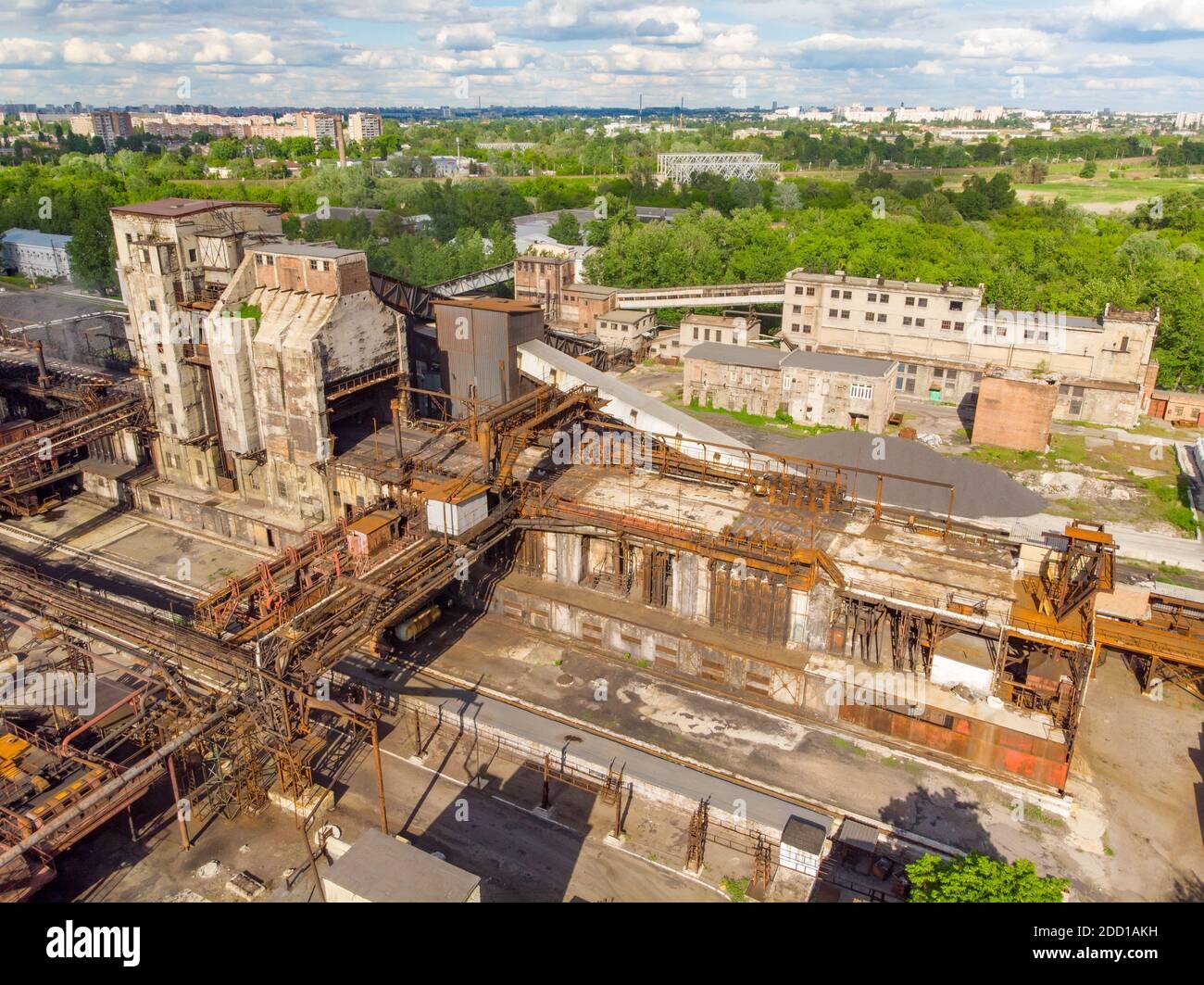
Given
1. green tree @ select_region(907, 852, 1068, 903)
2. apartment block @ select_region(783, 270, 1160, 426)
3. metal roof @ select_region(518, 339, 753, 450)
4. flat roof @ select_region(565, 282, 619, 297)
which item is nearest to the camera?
green tree @ select_region(907, 852, 1068, 903)

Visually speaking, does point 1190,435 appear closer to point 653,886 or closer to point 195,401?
point 653,886

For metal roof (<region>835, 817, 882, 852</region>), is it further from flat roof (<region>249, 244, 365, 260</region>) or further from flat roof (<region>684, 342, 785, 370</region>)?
flat roof (<region>684, 342, 785, 370</region>)

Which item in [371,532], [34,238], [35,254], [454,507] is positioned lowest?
[371,532]

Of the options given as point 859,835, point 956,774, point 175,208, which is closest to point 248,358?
point 175,208

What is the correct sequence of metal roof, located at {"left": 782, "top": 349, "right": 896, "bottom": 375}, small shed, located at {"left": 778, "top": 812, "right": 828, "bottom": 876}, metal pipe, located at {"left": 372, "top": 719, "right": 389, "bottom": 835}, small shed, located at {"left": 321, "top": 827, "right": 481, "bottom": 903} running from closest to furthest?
1. small shed, located at {"left": 321, "top": 827, "right": 481, "bottom": 903}
2. small shed, located at {"left": 778, "top": 812, "right": 828, "bottom": 876}
3. metal pipe, located at {"left": 372, "top": 719, "right": 389, "bottom": 835}
4. metal roof, located at {"left": 782, "top": 349, "right": 896, "bottom": 375}

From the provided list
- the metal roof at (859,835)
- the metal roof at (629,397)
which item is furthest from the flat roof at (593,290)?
the metal roof at (859,835)

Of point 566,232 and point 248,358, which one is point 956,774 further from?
point 566,232

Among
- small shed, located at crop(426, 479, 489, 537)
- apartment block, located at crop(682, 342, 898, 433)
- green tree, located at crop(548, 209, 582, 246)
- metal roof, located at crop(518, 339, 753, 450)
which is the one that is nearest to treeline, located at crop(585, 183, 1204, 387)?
green tree, located at crop(548, 209, 582, 246)

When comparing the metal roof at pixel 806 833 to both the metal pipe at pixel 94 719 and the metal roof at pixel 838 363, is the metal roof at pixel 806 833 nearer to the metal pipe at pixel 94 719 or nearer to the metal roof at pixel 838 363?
the metal pipe at pixel 94 719
